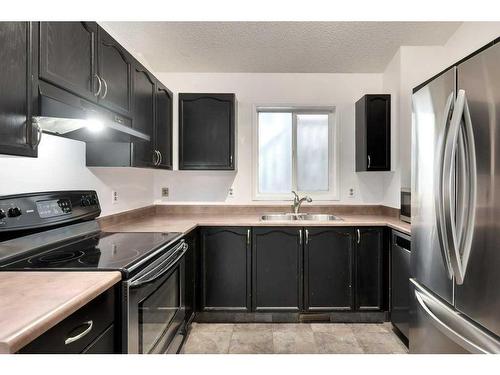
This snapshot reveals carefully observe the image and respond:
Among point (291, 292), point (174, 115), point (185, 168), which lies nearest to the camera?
point (291, 292)

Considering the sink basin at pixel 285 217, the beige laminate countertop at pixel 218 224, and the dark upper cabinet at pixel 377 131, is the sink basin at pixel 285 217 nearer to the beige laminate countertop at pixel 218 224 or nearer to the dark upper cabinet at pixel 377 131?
the beige laminate countertop at pixel 218 224

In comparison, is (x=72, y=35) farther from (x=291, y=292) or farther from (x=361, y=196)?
(x=361, y=196)

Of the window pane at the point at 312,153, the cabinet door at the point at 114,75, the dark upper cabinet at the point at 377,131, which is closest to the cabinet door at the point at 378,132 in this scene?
the dark upper cabinet at the point at 377,131

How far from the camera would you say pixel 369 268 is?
100 inches

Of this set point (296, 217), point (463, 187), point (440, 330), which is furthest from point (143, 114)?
point (440, 330)

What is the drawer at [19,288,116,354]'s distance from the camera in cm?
77

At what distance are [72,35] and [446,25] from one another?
2.62 meters

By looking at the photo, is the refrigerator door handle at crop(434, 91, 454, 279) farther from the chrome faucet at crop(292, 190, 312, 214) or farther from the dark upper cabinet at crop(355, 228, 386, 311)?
the chrome faucet at crop(292, 190, 312, 214)

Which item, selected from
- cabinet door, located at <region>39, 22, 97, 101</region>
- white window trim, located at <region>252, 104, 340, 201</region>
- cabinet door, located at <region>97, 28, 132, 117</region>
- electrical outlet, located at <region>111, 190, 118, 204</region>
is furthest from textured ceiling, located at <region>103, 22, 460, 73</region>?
electrical outlet, located at <region>111, 190, 118, 204</region>

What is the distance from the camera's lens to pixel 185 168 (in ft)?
9.35

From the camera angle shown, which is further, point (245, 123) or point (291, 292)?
point (245, 123)

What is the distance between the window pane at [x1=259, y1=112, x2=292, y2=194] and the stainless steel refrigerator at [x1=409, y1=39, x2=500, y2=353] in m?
1.78
